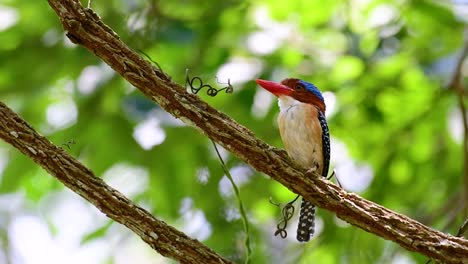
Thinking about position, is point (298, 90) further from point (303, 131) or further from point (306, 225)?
point (306, 225)

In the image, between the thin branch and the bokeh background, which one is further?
the bokeh background

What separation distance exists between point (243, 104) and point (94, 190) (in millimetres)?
1545

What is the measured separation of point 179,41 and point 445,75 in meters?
1.15

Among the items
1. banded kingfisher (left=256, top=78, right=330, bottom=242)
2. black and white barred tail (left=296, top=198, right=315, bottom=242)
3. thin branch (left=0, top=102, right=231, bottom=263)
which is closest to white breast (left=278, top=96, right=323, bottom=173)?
banded kingfisher (left=256, top=78, right=330, bottom=242)

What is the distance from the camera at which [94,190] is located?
2.03 meters

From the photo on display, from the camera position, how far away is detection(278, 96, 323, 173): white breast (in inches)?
107

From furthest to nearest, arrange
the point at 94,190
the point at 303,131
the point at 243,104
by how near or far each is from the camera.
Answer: the point at 243,104
the point at 303,131
the point at 94,190

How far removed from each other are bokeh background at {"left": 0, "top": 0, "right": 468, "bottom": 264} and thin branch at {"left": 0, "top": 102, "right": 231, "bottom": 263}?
0.85 metres

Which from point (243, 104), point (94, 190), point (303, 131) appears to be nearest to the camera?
point (94, 190)

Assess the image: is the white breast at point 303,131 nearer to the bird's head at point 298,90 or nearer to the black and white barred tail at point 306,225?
the bird's head at point 298,90

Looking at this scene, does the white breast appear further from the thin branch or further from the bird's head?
the thin branch

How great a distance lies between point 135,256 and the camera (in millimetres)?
6141

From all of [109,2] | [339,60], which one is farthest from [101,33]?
[339,60]

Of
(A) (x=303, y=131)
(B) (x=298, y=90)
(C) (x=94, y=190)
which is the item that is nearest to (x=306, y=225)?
(A) (x=303, y=131)
